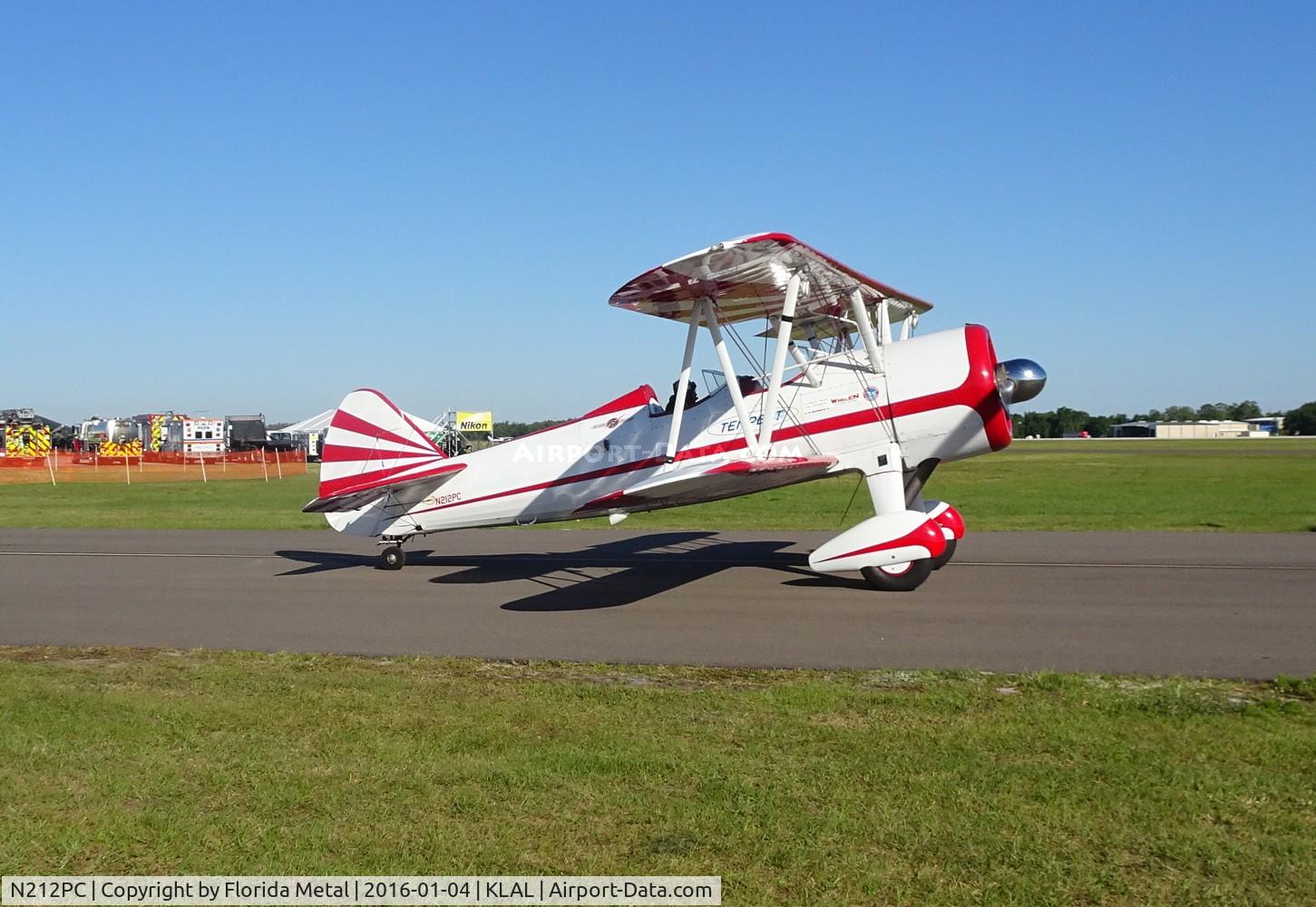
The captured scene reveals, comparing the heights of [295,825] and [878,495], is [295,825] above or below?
→ below

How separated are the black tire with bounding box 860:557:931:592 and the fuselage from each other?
1.41 metres

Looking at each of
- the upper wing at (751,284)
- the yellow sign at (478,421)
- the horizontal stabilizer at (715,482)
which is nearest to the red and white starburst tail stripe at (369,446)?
the horizontal stabilizer at (715,482)

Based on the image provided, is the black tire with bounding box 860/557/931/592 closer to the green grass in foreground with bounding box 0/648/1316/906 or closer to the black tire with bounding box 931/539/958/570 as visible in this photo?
the black tire with bounding box 931/539/958/570

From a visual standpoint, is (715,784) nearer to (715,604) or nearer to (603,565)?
(715,604)

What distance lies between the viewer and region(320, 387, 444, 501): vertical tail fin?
14734mm

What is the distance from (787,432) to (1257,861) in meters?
8.88

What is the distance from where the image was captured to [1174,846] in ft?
13.0

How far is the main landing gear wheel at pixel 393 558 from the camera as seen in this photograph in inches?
573

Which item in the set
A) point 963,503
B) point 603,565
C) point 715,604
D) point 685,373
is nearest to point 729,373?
point 685,373

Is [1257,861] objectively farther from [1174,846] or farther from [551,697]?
[551,697]

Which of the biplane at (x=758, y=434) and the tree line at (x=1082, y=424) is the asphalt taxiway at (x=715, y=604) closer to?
the biplane at (x=758, y=434)

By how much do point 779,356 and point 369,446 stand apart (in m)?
6.45

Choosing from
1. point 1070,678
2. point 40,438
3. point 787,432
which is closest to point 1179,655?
point 1070,678

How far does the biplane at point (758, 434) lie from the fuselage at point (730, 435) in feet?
0.06
